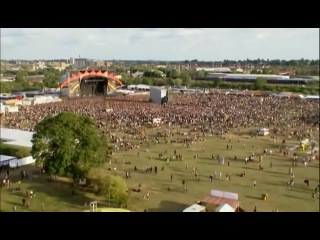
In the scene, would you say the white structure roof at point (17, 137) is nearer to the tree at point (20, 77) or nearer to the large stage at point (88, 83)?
the large stage at point (88, 83)

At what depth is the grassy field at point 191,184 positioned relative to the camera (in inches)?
324

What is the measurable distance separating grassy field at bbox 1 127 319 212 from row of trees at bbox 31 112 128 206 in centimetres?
49

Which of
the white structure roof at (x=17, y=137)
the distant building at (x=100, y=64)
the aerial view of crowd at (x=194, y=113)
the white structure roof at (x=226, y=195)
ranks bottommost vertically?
the white structure roof at (x=226, y=195)

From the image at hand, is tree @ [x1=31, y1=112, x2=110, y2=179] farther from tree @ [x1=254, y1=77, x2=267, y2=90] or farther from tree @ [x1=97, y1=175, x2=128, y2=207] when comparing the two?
tree @ [x1=254, y1=77, x2=267, y2=90]

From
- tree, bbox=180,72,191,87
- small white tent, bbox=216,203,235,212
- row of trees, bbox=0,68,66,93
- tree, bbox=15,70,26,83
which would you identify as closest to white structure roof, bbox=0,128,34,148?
small white tent, bbox=216,203,235,212

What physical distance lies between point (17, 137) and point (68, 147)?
173 inches

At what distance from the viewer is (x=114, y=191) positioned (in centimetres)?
816

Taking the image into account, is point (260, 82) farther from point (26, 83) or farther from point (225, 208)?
point (26, 83)

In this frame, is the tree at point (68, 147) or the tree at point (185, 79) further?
the tree at point (185, 79)

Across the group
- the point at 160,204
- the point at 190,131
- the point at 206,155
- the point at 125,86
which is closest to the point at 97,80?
the point at 125,86

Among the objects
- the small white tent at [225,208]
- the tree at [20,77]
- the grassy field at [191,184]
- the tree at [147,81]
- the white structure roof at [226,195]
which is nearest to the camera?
the small white tent at [225,208]

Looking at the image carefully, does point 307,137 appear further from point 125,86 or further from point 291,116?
point 125,86

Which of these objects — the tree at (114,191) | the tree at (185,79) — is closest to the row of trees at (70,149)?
the tree at (114,191)

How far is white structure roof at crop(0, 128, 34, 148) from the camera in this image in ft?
39.2
